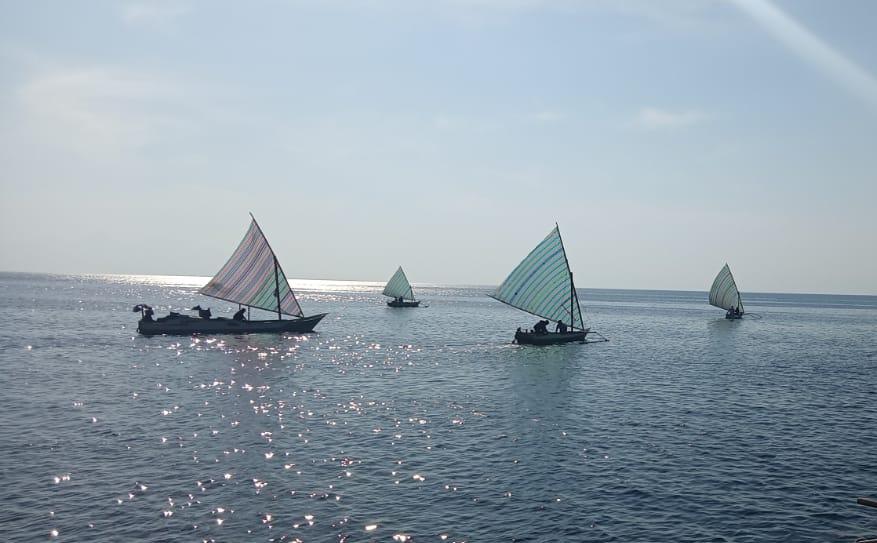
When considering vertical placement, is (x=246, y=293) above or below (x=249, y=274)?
below

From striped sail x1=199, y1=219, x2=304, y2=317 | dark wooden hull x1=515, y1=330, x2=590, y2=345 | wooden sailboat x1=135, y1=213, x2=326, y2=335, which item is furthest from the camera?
wooden sailboat x1=135, y1=213, x2=326, y2=335

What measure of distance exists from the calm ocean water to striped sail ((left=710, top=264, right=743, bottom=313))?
8471 cm

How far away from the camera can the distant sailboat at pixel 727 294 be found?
14662cm

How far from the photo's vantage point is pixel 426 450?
30.9 metres

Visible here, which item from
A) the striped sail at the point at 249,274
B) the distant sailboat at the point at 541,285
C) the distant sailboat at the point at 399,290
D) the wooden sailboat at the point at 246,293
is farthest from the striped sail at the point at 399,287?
the distant sailboat at the point at 541,285

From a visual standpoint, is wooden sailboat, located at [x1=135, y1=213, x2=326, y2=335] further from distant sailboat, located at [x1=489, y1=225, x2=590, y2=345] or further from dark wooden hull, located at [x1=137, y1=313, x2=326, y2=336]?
distant sailboat, located at [x1=489, y1=225, x2=590, y2=345]

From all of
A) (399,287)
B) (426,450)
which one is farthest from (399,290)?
(426,450)

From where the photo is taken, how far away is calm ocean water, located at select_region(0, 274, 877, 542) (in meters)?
21.9

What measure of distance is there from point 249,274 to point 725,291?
386ft

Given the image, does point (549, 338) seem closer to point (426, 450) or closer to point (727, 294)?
point (426, 450)

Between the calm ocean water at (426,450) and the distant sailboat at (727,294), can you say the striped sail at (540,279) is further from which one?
the distant sailboat at (727,294)

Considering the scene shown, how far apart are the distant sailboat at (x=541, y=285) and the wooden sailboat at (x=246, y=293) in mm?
30511

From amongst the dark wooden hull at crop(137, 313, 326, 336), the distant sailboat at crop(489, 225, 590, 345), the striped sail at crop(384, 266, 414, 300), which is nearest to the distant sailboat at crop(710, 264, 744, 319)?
the striped sail at crop(384, 266, 414, 300)

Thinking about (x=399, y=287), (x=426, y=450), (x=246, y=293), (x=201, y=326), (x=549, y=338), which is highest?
(x=399, y=287)
